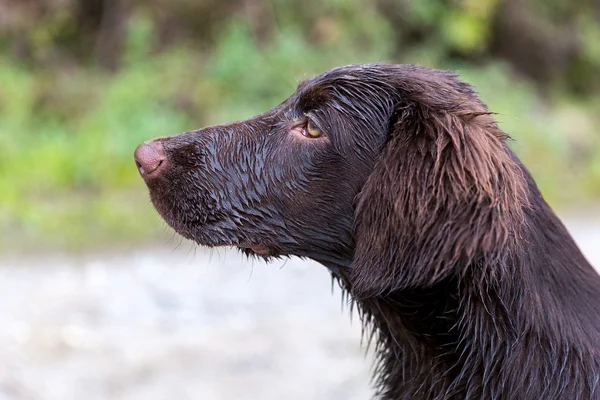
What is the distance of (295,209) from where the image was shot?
2.62m

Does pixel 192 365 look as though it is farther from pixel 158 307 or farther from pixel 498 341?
pixel 498 341

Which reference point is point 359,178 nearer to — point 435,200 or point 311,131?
point 311,131

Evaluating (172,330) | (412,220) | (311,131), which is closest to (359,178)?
(311,131)

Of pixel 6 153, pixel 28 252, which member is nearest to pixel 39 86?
pixel 6 153

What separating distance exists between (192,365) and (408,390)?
294 cm

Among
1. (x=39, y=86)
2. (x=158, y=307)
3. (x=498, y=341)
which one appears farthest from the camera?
(x=39, y=86)

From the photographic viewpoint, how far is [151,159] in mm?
2744

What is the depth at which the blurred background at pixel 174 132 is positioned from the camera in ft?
17.4

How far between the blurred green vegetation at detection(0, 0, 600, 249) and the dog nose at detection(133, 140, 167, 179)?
446 centimetres

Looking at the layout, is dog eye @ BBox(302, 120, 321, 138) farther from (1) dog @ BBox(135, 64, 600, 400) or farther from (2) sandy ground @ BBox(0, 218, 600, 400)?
(2) sandy ground @ BBox(0, 218, 600, 400)

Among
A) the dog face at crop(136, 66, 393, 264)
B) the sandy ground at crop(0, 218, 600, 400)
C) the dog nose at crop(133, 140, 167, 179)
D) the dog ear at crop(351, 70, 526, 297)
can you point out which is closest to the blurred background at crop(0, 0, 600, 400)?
the sandy ground at crop(0, 218, 600, 400)

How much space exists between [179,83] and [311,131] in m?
7.75

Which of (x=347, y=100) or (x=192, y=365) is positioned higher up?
(x=192, y=365)

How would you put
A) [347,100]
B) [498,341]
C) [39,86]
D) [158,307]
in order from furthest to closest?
[39,86] < [158,307] < [347,100] < [498,341]
